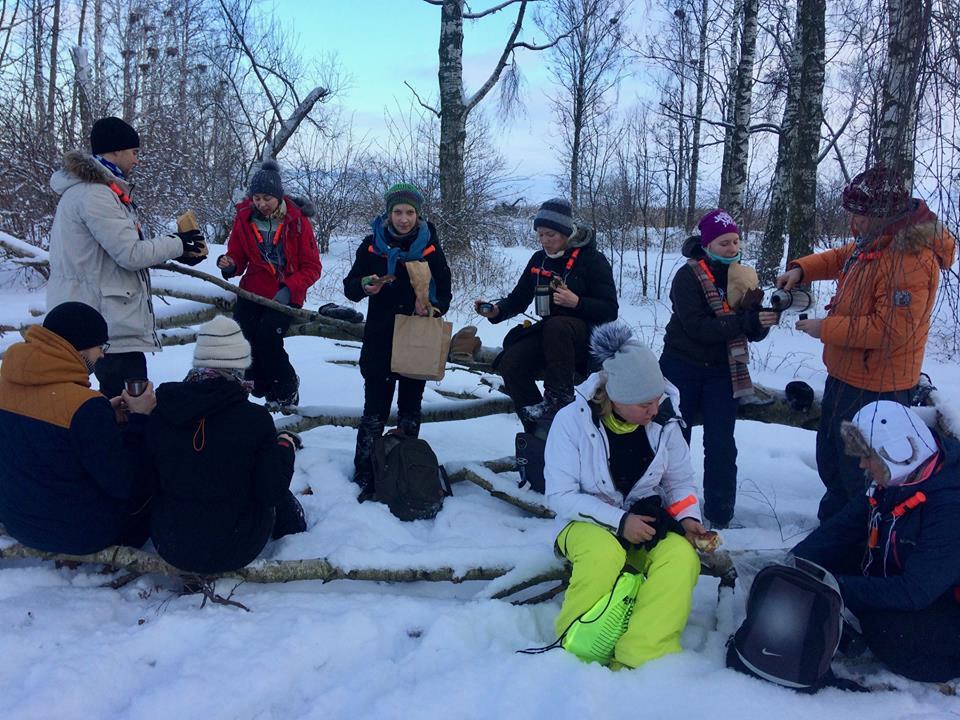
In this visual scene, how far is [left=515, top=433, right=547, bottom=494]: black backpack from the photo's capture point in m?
3.89

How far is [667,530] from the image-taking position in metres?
2.70

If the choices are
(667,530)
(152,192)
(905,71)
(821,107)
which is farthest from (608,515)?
(152,192)

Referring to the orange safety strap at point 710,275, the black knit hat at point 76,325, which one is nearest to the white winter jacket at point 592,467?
the orange safety strap at point 710,275

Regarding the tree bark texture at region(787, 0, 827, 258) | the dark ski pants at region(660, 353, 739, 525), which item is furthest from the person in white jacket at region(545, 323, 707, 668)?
the tree bark texture at region(787, 0, 827, 258)

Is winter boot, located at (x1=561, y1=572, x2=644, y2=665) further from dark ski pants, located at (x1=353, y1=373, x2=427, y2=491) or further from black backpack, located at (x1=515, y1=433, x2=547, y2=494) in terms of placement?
dark ski pants, located at (x1=353, y1=373, x2=427, y2=491)

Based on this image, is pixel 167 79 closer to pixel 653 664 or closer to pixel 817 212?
pixel 817 212

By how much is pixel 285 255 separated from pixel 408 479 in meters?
1.78

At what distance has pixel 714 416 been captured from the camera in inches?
144

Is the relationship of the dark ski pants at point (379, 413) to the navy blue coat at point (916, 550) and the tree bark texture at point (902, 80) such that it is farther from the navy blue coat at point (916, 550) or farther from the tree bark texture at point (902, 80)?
the tree bark texture at point (902, 80)

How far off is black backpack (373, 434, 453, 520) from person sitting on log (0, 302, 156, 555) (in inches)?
50.1

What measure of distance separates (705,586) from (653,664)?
89cm

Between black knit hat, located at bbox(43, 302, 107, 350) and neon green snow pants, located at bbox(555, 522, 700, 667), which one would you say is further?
black knit hat, located at bbox(43, 302, 107, 350)

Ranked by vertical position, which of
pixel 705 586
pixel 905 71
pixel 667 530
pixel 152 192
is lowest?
pixel 705 586

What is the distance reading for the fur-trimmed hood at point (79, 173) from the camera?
328 cm
